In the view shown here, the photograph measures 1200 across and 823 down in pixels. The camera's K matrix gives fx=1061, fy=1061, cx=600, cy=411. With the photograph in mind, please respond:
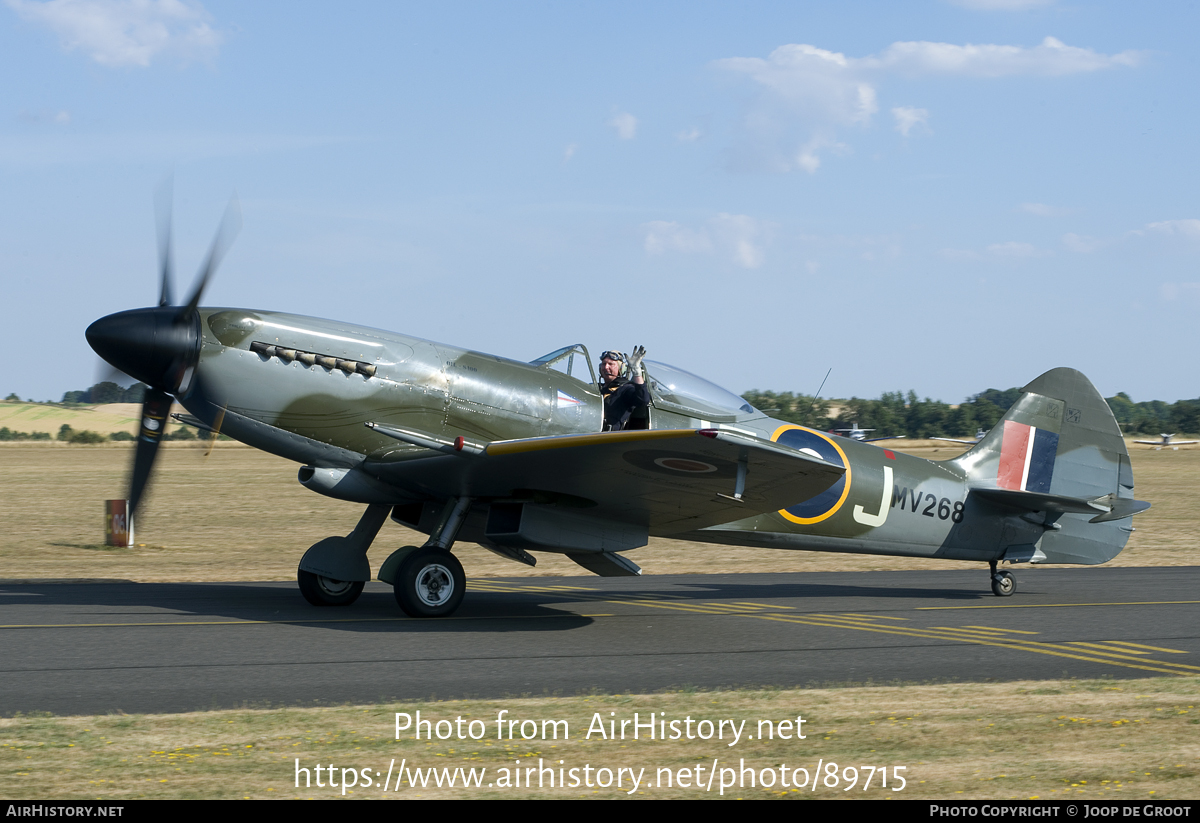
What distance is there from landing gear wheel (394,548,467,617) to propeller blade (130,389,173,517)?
98.5 inches

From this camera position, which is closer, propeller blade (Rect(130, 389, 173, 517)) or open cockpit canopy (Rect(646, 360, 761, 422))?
propeller blade (Rect(130, 389, 173, 517))

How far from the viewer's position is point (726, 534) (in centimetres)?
1056

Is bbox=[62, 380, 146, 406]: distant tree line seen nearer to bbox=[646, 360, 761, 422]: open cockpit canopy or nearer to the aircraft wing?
the aircraft wing

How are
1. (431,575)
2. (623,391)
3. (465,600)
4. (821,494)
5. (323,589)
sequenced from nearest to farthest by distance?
(431,575) < (623,391) < (323,589) < (821,494) < (465,600)

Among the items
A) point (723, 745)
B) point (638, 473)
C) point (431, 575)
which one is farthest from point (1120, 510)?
point (723, 745)

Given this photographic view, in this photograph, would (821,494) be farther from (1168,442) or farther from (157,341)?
(1168,442)

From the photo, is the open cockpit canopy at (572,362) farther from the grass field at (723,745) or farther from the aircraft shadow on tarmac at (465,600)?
the grass field at (723,745)

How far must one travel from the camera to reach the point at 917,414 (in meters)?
51.5

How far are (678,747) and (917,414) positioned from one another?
48870mm

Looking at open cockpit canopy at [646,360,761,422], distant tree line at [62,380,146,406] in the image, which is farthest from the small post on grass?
open cockpit canopy at [646,360,761,422]

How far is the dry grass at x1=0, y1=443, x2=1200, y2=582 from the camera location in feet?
47.1

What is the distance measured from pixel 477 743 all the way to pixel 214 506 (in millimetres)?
21939

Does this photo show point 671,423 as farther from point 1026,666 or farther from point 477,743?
point 477,743

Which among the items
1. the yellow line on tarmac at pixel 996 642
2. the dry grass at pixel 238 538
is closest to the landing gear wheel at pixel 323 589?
the dry grass at pixel 238 538
